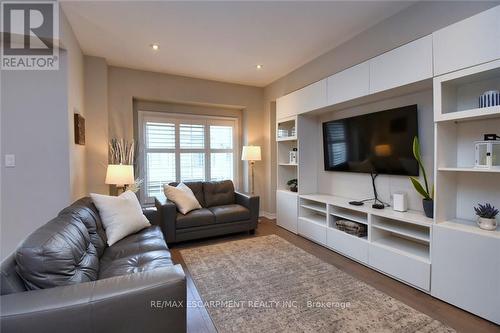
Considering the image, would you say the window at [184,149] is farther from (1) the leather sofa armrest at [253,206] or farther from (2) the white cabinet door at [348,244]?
(2) the white cabinet door at [348,244]

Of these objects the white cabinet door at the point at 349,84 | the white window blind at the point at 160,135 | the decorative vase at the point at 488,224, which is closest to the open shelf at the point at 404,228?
the decorative vase at the point at 488,224

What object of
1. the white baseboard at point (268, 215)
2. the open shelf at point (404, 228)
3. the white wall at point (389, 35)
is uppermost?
the white wall at point (389, 35)

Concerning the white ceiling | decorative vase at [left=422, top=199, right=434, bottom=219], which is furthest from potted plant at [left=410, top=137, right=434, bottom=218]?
the white ceiling

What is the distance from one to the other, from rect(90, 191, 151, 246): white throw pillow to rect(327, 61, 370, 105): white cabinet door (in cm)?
273

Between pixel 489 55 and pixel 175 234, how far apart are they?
3.67m

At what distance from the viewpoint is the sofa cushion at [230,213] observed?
3618 millimetres

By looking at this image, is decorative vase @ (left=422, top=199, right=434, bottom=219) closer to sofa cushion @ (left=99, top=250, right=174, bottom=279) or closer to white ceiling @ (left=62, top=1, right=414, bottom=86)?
white ceiling @ (left=62, top=1, right=414, bottom=86)

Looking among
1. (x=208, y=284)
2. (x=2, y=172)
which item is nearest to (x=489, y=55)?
(x=208, y=284)

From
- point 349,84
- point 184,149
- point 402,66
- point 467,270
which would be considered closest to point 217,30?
point 349,84

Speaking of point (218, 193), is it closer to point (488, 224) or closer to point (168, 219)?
point (168, 219)

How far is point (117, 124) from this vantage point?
3.93 m

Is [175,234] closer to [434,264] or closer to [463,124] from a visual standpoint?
[434,264]

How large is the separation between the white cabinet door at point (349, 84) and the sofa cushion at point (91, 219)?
299 cm

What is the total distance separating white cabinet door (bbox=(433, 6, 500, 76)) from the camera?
5.78ft
